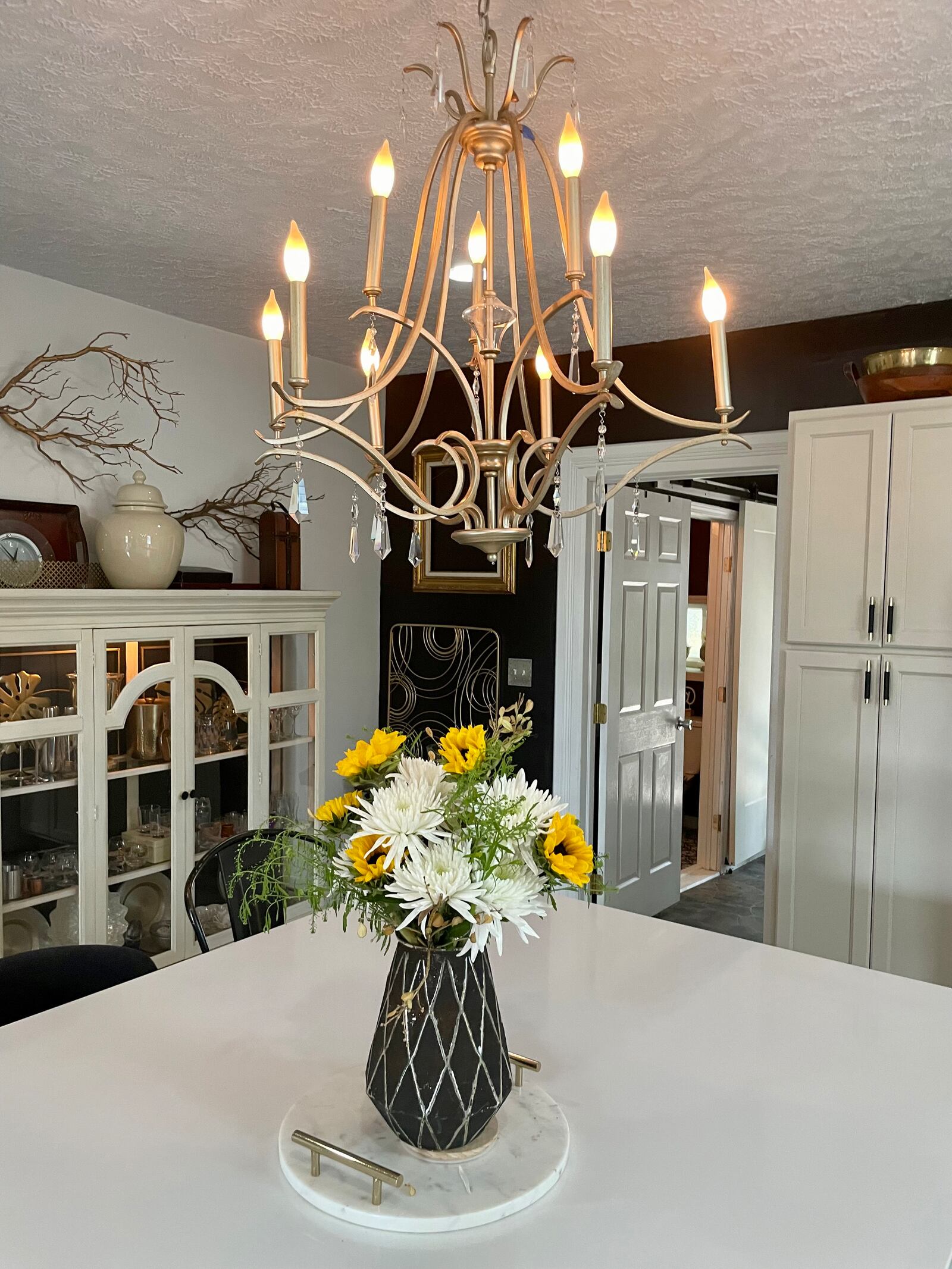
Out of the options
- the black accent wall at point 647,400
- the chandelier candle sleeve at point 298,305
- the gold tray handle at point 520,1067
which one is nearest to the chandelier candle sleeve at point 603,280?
the chandelier candle sleeve at point 298,305

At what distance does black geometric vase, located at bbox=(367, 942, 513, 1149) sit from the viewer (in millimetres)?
1182

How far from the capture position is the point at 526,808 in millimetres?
1204

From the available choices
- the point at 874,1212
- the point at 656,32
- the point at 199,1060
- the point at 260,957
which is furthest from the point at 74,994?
the point at 656,32

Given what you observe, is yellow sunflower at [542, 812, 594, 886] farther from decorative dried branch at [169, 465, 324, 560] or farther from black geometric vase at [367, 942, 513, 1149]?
decorative dried branch at [169, 465, 324, 560]

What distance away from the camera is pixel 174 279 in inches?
117

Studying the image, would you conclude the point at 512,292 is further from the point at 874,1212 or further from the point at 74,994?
the point at 74,994

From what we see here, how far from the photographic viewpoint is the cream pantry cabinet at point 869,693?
273 cm

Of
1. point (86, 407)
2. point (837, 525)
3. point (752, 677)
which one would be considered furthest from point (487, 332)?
point (752, 677)

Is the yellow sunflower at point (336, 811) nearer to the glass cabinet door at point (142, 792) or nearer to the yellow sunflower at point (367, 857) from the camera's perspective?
the yellow sunflower at point (367, 857)

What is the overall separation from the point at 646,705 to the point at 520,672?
69 centimetres

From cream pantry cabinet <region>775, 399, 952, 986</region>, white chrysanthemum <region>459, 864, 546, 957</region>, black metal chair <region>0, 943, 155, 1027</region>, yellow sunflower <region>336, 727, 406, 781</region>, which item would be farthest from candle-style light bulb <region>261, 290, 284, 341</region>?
cream pantry cabinet <region>775, 399, 952, 986</region>

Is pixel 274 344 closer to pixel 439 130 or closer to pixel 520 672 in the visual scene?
pixel 439 130

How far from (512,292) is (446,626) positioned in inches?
105

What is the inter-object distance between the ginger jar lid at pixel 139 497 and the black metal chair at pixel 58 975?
150cm
